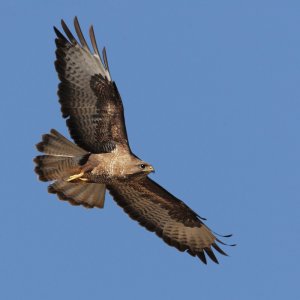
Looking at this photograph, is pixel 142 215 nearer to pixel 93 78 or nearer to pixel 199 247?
pixel 199 247

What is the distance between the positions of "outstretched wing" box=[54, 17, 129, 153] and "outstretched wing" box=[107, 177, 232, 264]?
145 centimetres

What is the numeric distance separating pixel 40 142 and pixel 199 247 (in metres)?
3.63

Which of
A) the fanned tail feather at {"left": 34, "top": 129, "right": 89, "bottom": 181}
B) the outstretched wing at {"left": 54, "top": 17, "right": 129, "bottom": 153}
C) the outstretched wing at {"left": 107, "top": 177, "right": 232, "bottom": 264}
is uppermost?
the outstretched wing at {"left": 54, "top": 17, "right": 129, "bottom": 153}

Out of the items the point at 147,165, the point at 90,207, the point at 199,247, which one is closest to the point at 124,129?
the point at 147,165

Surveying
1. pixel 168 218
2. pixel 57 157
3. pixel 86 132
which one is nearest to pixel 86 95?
pixel 86 132

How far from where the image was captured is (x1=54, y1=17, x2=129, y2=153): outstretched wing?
14109mm

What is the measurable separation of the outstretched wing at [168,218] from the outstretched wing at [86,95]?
1.45 m

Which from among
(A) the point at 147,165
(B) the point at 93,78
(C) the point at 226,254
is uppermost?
(B) the point at 93,78

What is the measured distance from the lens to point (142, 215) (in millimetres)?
15602

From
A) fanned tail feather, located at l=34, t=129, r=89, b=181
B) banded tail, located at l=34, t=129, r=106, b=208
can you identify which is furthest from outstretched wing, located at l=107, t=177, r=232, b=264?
fanned tail feather, located at l=34, t=129, r=89, b=181

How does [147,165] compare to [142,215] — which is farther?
[142,215]

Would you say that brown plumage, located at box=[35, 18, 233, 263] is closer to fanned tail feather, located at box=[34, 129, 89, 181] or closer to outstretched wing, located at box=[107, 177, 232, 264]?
fanned tail feather, located at box=[34, 129, 89, 181]

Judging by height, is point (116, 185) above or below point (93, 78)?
below

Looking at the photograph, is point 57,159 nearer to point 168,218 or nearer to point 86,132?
point 86,132
